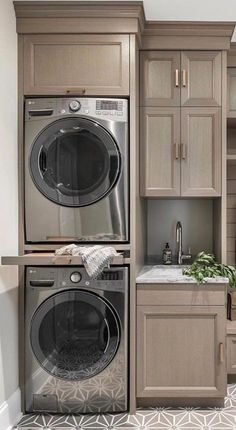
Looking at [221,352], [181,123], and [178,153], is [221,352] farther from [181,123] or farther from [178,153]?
[181,123]

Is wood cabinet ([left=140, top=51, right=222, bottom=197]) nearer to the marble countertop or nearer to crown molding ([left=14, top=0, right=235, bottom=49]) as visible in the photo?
crown molding ([left=14, top=0, right=235, bottom=49])

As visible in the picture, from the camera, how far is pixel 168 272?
2908mm

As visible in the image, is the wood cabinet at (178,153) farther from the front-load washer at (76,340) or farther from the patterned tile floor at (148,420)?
the patterned tile floor at (148,420)

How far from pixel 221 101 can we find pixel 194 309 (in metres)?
1.48

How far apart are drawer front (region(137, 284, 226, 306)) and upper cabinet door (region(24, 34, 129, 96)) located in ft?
4.26

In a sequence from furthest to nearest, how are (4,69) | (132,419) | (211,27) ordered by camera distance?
(211,27) < (132,419) < (4,69)

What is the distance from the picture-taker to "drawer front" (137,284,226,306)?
103 inches

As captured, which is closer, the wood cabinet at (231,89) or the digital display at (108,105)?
the digital display at (108,105)

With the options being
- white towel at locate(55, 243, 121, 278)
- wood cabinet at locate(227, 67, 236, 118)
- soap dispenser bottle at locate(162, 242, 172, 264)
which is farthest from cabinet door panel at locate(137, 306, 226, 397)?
wood cabinet at locate(227, 67, 236, 118)

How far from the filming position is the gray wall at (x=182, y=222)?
3.42 metres

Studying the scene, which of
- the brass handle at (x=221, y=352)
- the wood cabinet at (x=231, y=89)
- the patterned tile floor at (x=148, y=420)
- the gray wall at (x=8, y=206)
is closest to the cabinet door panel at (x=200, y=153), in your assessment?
the wood cabinet at (x=231, y=89)

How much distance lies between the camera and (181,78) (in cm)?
292

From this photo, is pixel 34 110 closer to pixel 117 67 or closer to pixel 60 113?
pixel 60 113

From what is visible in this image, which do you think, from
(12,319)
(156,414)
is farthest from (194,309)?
(12,319)
